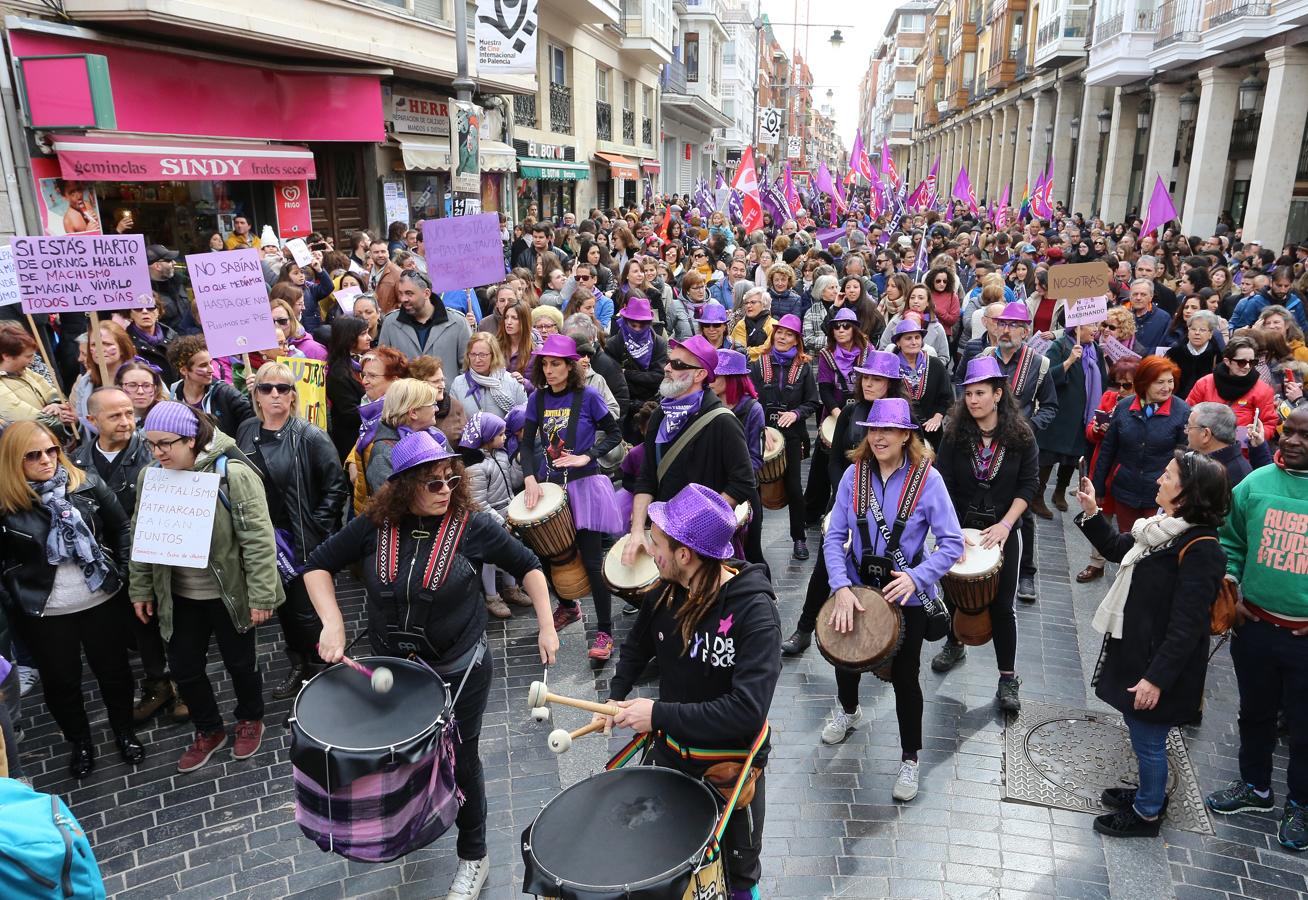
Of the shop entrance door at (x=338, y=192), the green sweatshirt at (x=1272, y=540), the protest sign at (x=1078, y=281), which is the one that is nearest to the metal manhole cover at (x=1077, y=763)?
the green sweatshirt at (x=1272, y=540)

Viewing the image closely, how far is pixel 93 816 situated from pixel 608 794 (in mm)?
3309

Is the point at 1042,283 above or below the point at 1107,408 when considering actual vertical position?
above

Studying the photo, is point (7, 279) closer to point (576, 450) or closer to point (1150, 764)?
point (576, 450)

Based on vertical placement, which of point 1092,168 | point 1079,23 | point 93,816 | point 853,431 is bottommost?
point 93,816

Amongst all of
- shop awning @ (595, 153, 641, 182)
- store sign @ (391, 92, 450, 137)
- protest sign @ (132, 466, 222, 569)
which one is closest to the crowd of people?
protest sign @ (132, 466, 222, 569)

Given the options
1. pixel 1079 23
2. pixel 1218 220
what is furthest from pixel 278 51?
pixel 1079 23

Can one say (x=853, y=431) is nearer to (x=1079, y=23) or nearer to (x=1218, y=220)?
(x=1218, y=220)

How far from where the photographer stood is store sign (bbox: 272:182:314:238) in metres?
15.2

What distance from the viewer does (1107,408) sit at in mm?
7797

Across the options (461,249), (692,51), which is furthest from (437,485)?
(692,51)

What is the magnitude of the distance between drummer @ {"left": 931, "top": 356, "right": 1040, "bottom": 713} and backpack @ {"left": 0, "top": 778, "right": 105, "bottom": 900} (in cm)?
448

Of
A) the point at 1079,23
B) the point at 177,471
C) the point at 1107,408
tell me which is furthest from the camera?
the point at 1079,23

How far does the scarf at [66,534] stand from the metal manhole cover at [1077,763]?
4915 mm

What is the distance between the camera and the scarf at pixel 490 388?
6645 mm
